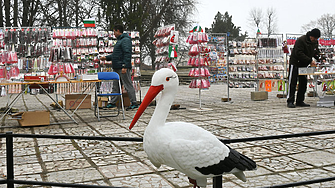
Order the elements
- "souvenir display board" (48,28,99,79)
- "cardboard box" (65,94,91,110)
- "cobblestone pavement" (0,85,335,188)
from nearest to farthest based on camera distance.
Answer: "cobblestone pavement" (0,85,335,188) < "cardboard box" (65,94,91,110) < "souvenir display board" (48,28,99,79)

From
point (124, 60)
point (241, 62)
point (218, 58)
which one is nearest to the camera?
point (124, 60)

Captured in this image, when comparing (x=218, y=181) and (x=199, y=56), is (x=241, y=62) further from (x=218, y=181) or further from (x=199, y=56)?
(x=218, y=181)

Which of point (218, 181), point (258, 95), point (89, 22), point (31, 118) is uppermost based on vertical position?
point (89, 22)

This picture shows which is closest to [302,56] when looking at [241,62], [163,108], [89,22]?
[241,62]

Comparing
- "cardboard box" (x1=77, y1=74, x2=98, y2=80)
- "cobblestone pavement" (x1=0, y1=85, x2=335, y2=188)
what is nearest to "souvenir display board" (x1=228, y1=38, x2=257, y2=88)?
"cobblestone pavement" (x1=0, y1=85, x2=335, y2=188)

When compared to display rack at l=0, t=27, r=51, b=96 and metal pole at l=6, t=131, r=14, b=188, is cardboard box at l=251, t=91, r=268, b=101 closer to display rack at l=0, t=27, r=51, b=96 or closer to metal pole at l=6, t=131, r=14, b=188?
display rack at l=0, t=27, r=51, b=96

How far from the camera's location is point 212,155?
1.52 m

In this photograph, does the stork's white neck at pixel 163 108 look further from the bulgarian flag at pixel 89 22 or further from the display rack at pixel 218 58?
the display rack at pixel 218 58

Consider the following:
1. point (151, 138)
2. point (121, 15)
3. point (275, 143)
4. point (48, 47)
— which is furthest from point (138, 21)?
point (151, 138)

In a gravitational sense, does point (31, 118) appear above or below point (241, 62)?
below

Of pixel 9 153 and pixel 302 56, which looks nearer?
pixel 9 153

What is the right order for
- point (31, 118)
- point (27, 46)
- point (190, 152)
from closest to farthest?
point (190, 152)
point (31, 118)
point (27, 46)

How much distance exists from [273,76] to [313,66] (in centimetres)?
202

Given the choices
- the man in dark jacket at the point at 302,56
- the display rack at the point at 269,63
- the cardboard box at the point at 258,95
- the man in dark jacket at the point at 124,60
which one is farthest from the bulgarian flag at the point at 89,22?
the man in dark jacket at the point at 302,56
